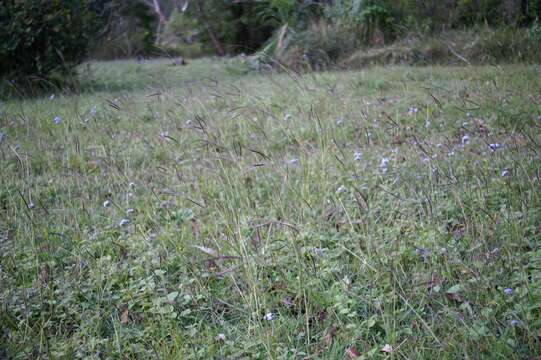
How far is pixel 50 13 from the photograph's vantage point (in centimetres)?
735

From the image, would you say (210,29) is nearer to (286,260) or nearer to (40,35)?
(40,35)

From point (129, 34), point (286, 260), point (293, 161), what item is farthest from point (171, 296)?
point (129, 34)

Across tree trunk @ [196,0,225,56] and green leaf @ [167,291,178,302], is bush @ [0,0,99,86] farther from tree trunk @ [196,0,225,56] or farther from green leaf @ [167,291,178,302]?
tree trunk @ [196,0,225,56]

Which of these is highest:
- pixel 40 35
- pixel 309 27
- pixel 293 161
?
pixel 40 35

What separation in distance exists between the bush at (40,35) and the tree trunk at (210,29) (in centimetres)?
704

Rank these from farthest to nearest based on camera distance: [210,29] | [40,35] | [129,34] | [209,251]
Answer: [129,34] < [210,29] < [40,35] < [209,251]

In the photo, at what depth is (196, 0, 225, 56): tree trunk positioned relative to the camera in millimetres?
14562

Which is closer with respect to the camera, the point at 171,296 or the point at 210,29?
the point at 171,296

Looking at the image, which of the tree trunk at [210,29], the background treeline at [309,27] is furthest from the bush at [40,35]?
the tree trunk at [210,29]

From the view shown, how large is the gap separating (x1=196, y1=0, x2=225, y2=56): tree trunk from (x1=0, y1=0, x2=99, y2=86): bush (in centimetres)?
704

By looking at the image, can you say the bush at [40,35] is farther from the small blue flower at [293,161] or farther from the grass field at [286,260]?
the small blue flower at [293,161]

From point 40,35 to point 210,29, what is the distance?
8.27m

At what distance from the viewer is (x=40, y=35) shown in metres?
7.33

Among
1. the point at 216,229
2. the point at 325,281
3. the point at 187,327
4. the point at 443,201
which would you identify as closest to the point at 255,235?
the point at 216,229
